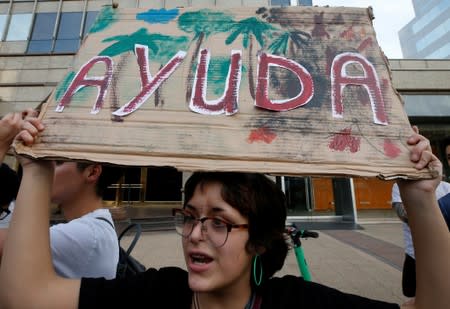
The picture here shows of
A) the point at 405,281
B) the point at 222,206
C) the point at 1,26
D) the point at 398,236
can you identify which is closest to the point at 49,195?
the point at 222,206

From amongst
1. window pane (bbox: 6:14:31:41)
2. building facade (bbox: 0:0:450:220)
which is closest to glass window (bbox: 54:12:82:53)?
building facade (bbox: 0:0:450:220)

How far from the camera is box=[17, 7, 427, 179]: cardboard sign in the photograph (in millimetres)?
882

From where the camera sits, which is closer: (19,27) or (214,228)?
(214,228)

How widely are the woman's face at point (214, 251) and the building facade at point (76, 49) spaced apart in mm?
10513

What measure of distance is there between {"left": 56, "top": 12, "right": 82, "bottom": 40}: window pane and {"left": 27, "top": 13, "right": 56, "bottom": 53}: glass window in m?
0.39

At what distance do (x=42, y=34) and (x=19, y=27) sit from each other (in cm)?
122

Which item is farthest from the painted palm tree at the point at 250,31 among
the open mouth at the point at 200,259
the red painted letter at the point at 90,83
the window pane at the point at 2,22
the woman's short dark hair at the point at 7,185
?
the window pane at the point at 2,22

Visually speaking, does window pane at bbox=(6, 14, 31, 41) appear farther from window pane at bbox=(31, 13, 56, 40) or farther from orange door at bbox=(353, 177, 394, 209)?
orange door at bbox=(353, 177, 394, 209)

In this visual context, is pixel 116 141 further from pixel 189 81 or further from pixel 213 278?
pixel 213 278

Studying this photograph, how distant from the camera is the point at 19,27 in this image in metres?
13.5

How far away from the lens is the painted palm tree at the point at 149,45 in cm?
109

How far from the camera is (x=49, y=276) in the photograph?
1.00 m

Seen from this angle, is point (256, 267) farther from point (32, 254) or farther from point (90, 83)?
point (90, 83)

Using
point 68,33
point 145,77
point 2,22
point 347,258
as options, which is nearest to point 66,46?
point 68,33
